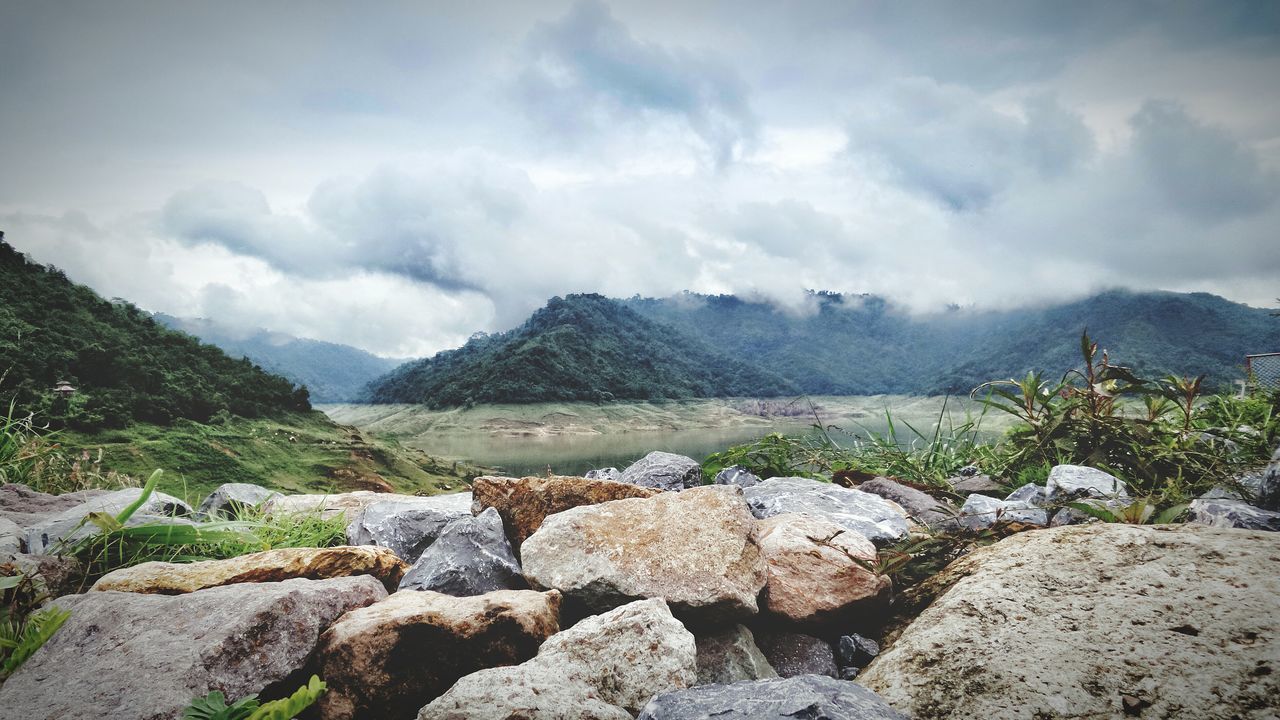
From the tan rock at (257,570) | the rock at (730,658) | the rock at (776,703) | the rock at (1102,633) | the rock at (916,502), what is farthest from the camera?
the rock at (916,502)

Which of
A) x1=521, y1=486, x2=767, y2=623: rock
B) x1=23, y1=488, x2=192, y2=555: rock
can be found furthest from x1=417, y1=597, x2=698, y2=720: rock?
x1=23, y1=488, x2=192, y2=555: rock

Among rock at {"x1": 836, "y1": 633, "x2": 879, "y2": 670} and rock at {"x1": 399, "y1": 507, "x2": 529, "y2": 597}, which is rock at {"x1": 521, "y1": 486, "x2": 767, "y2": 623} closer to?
rock at {"x1": 399, "y1": 507, "x2": 529, "y2": 597}

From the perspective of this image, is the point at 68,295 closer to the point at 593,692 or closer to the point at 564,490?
the point at 564,490

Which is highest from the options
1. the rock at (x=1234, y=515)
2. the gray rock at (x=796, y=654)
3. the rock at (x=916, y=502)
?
the rock at (x=1234, y=515)

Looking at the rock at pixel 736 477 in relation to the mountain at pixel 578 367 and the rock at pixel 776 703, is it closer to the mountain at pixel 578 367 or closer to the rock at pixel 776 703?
the rock at pixel 776 703

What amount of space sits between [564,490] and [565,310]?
147111 millimetres

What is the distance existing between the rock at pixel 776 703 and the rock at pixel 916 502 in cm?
196

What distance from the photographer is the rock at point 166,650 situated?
199cm

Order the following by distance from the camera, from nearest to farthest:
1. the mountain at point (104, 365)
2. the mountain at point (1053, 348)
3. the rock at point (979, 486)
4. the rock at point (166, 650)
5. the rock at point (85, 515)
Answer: the rock at point (166, 650), the rock at point (85, 515), the rock at point (979, 486), the mountain at point (104, 365), the mountain at point (1053, 348)

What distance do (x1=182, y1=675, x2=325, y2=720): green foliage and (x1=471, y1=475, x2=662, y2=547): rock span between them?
5.31 feet

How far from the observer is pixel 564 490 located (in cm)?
350

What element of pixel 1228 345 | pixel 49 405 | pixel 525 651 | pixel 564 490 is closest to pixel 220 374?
pixel 49 405

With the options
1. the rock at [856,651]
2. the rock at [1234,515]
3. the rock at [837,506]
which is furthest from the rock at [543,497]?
the rock at [1234,515]

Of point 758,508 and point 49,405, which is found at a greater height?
point 49,405
